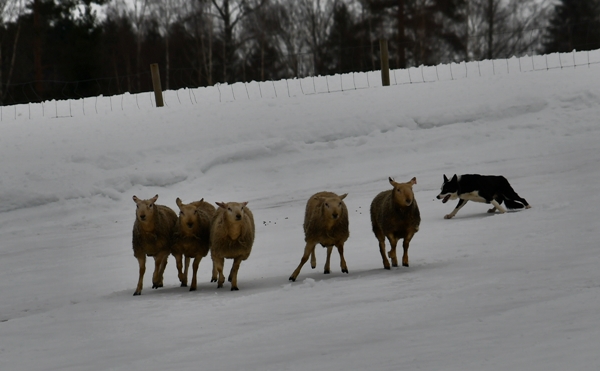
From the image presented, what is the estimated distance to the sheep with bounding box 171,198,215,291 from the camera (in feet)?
35.7

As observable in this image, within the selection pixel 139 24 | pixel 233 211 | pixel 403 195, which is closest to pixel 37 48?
pixel 139 24

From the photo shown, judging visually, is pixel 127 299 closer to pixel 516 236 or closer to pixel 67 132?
pixel 516 236

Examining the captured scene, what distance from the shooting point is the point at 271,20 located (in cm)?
4850

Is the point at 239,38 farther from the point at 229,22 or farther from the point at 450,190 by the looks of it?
the point at 450,190

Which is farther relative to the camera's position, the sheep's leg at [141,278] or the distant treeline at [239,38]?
the distant treeline at [239,38]

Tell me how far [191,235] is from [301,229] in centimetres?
450

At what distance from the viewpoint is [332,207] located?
35.1 ft

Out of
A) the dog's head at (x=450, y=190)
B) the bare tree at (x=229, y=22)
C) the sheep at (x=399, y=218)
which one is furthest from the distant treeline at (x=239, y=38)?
the sheep at (x=399, y=218)

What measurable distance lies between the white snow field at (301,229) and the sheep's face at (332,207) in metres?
0.84

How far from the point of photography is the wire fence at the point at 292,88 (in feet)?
92.2

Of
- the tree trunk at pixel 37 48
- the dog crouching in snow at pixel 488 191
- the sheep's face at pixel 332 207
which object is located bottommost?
the dog crouching in snow at pixel 488 191

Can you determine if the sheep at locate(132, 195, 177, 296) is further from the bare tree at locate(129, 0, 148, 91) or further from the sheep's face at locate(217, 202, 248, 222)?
the bare tree at locate(129, 0, 148, 91)

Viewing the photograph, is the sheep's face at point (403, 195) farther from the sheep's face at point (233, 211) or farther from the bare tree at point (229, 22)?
the bare tree at point (229, 22)

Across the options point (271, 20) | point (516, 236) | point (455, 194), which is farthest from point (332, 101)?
point (271, 20)
